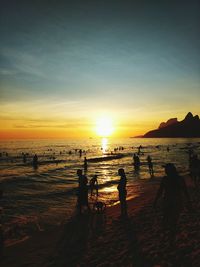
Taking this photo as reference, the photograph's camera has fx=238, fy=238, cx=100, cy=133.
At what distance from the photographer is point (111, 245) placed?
25.1 feet

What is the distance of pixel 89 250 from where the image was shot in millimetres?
7406

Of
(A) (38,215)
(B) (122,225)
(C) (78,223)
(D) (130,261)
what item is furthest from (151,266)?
(A) (38,215)

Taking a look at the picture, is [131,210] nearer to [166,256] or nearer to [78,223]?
[78,223]

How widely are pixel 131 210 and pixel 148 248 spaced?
5195mm

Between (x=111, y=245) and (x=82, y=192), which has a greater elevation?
(x=82, y=192)

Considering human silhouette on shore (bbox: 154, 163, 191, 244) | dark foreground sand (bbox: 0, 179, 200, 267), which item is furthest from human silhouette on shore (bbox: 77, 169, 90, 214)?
human silhouette on shore (bbox: 154, 163, 191, 244)

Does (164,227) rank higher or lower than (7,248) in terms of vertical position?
higher

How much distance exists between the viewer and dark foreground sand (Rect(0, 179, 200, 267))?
648cm

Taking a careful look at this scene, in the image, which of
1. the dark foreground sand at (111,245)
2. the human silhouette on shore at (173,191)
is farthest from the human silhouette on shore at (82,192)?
the human silhouette on shore at (173,191)

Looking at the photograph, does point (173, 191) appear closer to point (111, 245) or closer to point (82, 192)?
point (111, 245)

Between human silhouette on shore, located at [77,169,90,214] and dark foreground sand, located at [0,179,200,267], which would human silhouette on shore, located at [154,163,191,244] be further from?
human silhouette on shore, located at [77,169,90,214]

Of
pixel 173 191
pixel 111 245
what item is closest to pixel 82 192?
pixel 111 245

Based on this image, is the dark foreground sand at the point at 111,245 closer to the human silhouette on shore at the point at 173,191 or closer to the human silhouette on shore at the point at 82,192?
the human silhouette on shore at the point at 82,192

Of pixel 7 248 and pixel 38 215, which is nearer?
pixel 7 248
